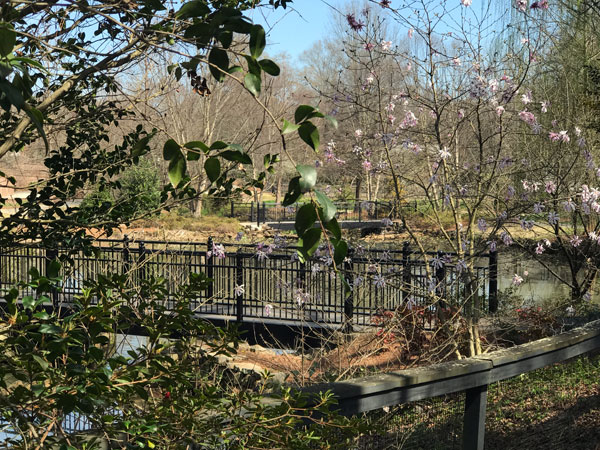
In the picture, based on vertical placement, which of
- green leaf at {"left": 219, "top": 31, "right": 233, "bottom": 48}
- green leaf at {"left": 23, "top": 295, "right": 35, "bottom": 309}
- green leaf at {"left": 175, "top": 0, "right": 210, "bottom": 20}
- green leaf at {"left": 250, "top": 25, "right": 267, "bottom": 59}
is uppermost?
green leaf at {"left": 175, "top": 0, "right": 210, "bottom": 20}

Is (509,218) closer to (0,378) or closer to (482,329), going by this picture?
(482,329)

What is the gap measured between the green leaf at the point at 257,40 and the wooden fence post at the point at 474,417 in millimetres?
2501

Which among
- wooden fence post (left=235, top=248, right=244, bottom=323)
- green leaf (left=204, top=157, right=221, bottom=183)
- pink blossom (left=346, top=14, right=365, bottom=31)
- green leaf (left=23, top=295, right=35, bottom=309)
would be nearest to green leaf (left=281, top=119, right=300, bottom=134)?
green leaf (left=204, top=157, right=221, bottom=183)

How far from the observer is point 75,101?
4.16 m

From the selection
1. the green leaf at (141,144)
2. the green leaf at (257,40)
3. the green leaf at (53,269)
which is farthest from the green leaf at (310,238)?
the green leaf at (53,269)

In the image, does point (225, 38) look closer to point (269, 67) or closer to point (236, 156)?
point (269, 67)

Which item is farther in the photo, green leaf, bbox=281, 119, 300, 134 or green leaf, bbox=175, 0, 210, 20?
green leaf, bbox=175, 0, 210, 20

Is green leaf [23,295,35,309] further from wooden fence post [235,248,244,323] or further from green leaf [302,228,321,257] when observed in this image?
wooden fence post [235,248,244,323]

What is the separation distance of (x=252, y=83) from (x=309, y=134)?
0.25m

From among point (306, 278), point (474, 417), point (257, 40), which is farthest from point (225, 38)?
point (306, 278)

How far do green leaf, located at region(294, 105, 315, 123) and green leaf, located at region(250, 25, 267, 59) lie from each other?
27 cm

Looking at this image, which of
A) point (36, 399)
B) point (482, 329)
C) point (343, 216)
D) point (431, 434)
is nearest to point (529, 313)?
point (482, 329)

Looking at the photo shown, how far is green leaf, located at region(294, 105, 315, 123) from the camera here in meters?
1.37

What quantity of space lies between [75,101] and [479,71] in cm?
505
